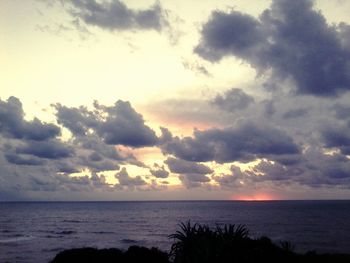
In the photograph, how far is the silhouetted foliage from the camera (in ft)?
80.7

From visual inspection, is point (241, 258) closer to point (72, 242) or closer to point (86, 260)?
point (86, 260)

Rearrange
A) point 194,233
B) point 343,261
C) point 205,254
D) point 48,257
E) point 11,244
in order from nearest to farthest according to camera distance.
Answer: point 205,254 → point 194,233 → point 343,261 → point 48,257 → point 11,244

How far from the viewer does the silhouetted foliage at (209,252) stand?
80.7 ft

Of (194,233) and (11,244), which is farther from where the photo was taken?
(11,244)

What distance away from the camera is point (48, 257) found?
215ft

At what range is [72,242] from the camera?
88.4 m

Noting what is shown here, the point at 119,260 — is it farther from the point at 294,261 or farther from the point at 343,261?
the point at 343,261

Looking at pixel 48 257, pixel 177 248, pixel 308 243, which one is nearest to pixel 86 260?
pixel 177 248

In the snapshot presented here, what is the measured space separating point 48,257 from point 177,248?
A: 44.9m

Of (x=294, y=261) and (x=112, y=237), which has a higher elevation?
(x=294, y=261)

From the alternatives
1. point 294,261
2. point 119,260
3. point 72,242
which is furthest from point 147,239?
point 294,261

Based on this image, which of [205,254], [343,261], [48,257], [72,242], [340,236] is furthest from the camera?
[340,236]

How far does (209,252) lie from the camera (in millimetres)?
24203

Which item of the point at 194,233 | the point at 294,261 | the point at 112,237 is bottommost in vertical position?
the point at 112,237
